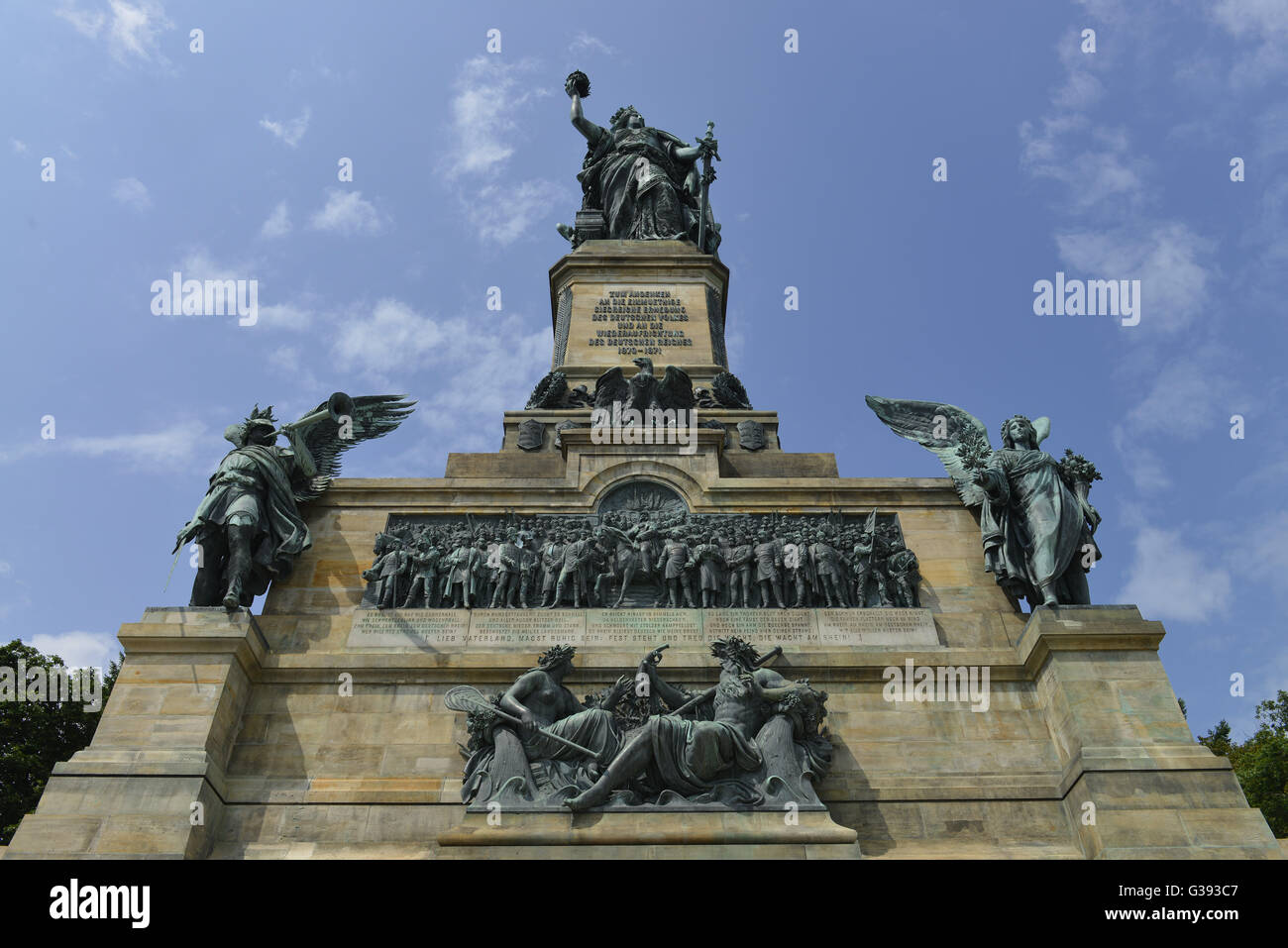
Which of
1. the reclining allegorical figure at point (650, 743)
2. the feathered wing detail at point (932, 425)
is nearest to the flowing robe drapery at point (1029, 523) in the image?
the feathered wing detail at point (932, 425)

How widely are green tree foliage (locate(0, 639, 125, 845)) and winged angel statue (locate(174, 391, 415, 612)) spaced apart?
1237 centimetres

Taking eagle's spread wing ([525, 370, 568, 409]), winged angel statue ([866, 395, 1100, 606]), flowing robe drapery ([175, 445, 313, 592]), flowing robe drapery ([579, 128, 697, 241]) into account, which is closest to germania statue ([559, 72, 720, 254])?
flowing robe drapery ([579, 128, 697, 241])

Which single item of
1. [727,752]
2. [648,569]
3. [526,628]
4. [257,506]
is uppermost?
[257,506]

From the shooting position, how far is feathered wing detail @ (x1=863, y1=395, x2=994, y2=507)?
1590cm

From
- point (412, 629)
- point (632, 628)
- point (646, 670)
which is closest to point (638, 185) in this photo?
point (632, 628)

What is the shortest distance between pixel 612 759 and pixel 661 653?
2073mm

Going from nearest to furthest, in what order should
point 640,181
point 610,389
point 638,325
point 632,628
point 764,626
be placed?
point 632,628 → point 764,626 → point 610,389 → point 638,325 → point 640,181

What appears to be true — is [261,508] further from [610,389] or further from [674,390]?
[674,390]

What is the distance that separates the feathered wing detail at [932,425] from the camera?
626 inches

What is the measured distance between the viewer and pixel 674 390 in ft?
55.4

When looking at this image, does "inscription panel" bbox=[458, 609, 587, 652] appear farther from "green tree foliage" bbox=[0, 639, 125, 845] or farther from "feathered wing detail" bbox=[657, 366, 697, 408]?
"green tree foliage" bbox=[0, 639, 125, 845]

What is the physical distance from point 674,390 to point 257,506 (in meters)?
6.49
